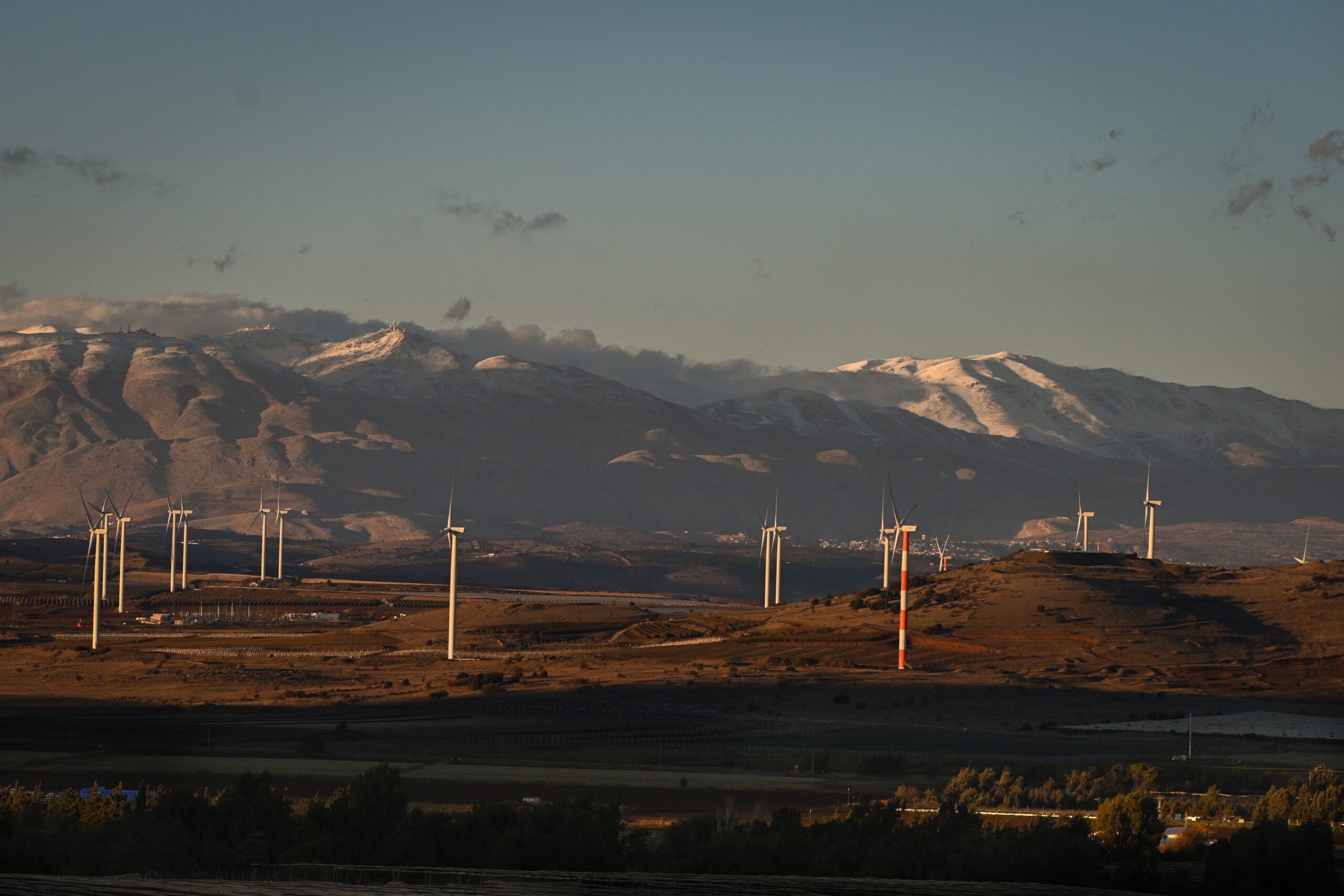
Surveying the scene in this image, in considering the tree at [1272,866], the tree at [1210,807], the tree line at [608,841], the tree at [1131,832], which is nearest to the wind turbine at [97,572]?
the tree line at [608,841]

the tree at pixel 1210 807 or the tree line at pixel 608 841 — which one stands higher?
the tree line at pixel 608 841

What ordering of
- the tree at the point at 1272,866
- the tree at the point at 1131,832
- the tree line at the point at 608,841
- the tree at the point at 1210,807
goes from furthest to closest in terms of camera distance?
the tree at the point at 1210,807
the tree at the point at 1131,832
the tree line at the point at 608,841
the tree at the point at 1272,866

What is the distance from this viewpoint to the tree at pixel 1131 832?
110ft

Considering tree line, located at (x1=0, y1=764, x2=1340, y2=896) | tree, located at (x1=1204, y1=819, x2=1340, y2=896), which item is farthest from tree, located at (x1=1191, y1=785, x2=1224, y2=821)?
tree, located at (x1=1204, y1=819, x2=1340, y2=896)

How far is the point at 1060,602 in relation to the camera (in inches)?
4673

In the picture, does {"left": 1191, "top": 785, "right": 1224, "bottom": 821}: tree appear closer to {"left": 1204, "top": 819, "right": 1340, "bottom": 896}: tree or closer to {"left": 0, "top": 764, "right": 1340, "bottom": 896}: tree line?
{"left": 0, "top": 764, "right": 1340, "bottom": 896}: tree line

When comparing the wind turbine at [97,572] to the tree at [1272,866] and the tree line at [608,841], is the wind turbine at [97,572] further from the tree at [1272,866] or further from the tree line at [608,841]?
the tree at [1272,866]

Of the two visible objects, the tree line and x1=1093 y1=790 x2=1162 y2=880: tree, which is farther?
x1=1093 y1=790 x2=1162 y2=880: tree

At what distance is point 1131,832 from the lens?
36094mm

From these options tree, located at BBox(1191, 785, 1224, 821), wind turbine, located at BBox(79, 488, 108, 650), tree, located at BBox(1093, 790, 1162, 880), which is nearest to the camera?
tree, located at BBox(1093, 790, 1162, 880)

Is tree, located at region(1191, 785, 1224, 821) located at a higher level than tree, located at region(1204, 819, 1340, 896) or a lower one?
lower

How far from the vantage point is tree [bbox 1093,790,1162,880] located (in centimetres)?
3347

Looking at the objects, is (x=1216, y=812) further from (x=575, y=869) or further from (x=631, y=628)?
(x=631, y=628)

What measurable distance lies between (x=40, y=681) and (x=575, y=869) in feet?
249
